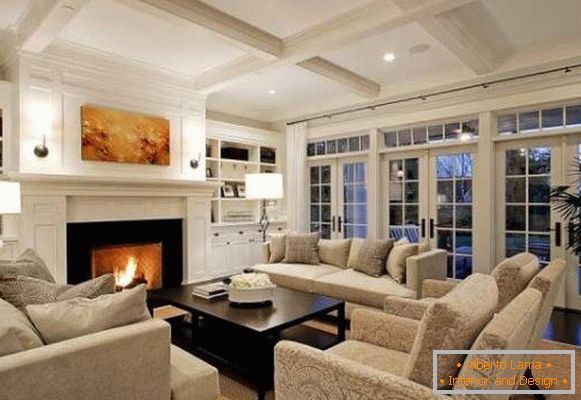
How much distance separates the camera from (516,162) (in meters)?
4.35

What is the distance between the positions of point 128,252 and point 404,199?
3805 mm

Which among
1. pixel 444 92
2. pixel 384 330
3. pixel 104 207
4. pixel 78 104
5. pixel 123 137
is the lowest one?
pixel 384 330

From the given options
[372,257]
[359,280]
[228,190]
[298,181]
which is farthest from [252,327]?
[298,181]

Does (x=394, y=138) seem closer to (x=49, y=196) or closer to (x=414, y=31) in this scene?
(x=414, y=31)

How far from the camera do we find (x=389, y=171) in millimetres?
5422

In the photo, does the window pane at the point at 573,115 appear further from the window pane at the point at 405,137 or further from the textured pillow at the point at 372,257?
the textured pillow at the point at 372,257

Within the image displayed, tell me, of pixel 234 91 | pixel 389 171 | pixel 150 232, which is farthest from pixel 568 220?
pixel 150 232

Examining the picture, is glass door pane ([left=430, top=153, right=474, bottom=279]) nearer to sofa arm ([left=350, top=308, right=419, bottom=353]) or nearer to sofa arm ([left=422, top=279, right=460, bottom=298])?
sofa arm ([left=422, top=279, right=460, bottom=298])

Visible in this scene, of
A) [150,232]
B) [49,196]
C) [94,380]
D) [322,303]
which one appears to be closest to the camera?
[94,380]

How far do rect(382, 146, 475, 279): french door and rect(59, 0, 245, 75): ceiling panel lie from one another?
277 cm

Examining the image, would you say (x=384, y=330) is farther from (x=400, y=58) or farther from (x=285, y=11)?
(x=400, y=58)

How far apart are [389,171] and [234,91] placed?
2.57m

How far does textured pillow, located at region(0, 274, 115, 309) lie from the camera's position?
176 centimetres

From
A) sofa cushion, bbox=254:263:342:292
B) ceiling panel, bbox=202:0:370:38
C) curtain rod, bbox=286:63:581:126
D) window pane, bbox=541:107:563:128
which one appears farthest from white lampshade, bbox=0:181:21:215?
window pane, bbox=541:107:563:128
